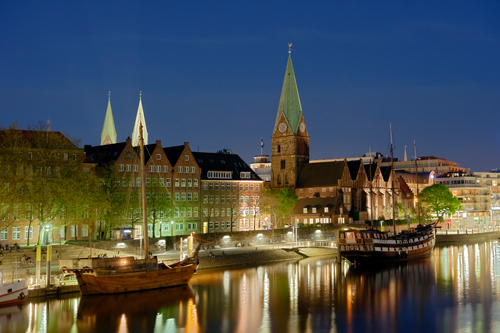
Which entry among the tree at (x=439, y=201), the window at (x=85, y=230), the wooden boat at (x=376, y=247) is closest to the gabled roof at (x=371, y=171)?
the tree at (x=439, y=201)

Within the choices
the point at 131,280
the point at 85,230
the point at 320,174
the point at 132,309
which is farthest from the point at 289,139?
the point at 132,309

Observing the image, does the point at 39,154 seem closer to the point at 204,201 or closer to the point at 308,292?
the point at 308,292

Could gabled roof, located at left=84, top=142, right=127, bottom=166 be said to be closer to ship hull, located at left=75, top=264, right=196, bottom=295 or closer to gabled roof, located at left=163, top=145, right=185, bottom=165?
gabled roof, located at left=163, top=145, right=185, bottom=165

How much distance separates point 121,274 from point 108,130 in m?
97.7

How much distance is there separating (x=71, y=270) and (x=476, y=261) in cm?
5521

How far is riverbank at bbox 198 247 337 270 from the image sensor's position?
74062mm

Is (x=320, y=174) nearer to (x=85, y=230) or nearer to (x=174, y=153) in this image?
(x=174, y=153)

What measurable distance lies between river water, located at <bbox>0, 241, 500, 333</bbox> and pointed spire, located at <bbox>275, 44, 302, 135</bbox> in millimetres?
66397

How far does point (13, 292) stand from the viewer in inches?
1953

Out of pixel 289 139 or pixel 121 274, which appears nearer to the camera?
pixel 121 274

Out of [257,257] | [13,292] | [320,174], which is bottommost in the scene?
[13,292]

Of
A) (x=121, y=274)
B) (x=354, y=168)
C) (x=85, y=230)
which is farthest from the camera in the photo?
(x=354, y=168)

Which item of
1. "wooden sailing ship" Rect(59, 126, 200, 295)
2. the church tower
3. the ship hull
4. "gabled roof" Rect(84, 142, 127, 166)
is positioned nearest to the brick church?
the church tower

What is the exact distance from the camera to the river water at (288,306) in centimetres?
4462
